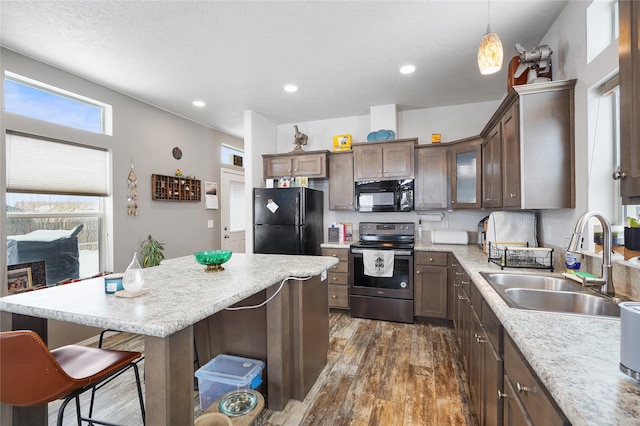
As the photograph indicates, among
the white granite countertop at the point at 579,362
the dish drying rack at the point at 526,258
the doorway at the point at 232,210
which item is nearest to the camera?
the white granite countertop at the point at 579,362

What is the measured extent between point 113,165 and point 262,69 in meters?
2.06

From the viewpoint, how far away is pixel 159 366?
103 cm

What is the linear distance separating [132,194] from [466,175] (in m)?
4.09

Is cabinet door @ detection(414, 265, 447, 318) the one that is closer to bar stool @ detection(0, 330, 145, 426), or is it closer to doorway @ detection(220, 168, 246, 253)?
bar stool @ detection(0, 330, 145, 426)

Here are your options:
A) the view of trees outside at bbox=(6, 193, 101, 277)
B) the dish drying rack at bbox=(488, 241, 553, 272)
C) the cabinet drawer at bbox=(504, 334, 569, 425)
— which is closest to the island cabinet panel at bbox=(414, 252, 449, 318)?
the dish drying rack at bbox=(488, 241, 553, 272)

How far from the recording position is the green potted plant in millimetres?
3539

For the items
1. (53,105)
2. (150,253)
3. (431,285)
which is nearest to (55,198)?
(53,105)

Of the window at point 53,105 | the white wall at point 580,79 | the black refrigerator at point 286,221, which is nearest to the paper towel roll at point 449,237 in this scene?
the white wall at point 580,79

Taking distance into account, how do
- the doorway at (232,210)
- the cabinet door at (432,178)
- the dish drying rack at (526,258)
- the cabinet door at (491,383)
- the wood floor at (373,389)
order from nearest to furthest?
the cabinet door at (491,383) < the wood floor at (373,389) < the dish drying rack at (526,258) < the cabinet door at (432,178) < the doorway at (232,210)

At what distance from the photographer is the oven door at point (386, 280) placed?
3453 millimetres

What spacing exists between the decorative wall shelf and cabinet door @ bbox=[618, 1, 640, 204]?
4.26m

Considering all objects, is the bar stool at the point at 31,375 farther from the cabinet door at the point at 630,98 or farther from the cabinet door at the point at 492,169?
the cabinet door at the point at 492,169

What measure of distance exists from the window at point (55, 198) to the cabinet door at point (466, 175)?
4149 mm

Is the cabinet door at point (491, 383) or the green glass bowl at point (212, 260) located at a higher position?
the green glass bowl at point (212, 260)
